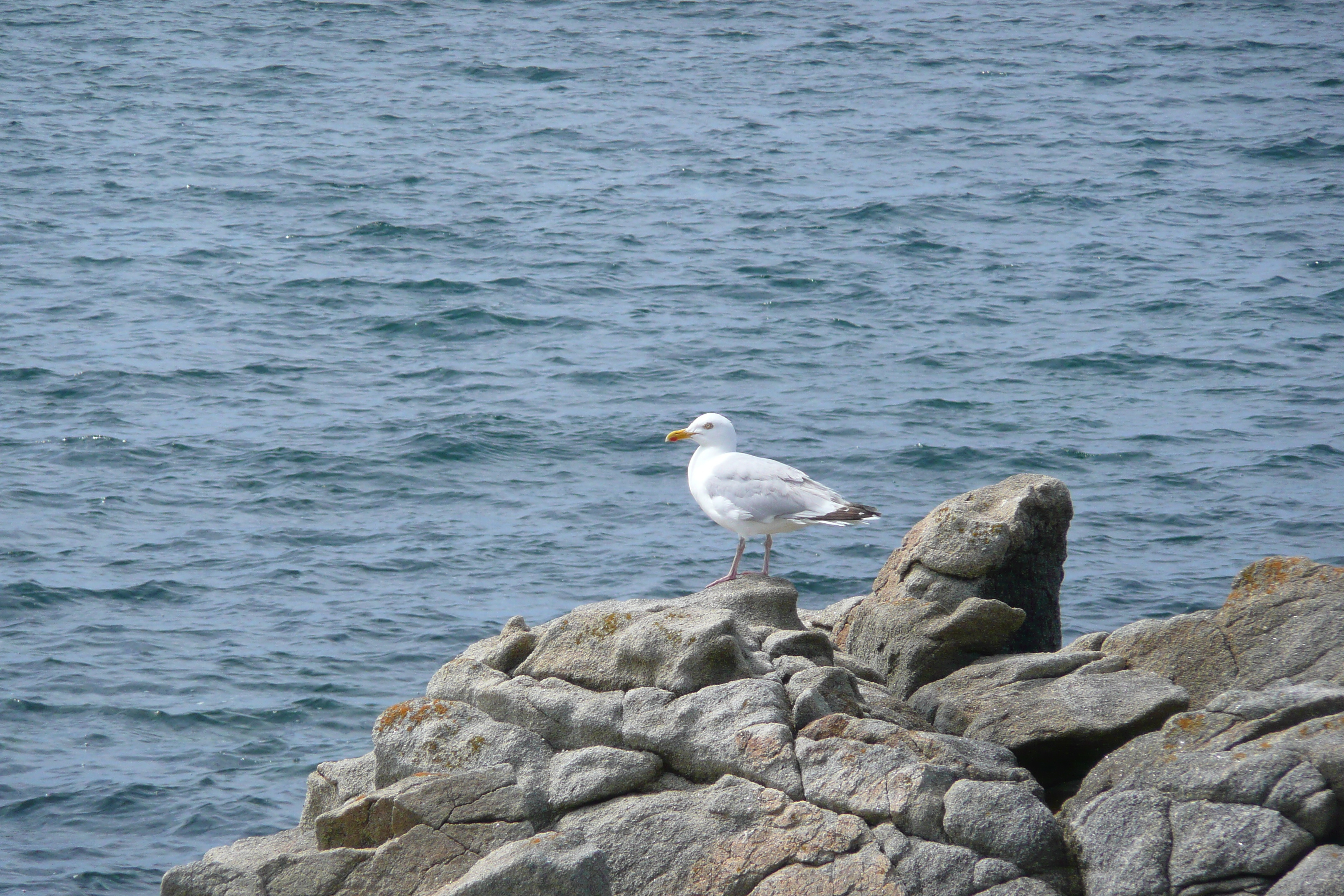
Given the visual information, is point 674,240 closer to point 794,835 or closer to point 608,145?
point 608,145

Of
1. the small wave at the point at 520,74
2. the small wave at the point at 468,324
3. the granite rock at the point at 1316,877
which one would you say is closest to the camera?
the granite rock at the point at 1316,877

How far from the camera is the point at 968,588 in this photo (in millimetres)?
10203

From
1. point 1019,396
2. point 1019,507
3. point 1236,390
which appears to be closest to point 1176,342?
point 1236,390

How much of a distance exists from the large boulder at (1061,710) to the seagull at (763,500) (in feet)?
6.01

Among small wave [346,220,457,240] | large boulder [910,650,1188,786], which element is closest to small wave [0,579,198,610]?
large boulder [910,650,1188,786]

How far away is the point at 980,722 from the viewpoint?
8.21 metres

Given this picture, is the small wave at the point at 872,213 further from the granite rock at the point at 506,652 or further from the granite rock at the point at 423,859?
the granite rock at the point at 423,859

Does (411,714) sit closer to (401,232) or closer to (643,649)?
(643,649)

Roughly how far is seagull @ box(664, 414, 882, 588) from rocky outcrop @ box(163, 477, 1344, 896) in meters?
1.02

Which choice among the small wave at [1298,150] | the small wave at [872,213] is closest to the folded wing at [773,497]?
the small wave at [872,213]

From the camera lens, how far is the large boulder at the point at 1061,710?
7840 millimetres

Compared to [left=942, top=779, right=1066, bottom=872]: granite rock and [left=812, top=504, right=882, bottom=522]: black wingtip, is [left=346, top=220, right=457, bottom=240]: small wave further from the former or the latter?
Answer: [left=942, top=779, right=1066, bottom=872]: granite rock

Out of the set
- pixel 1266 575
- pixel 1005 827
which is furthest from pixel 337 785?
pixel 1266 575

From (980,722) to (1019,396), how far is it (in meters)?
16.4
